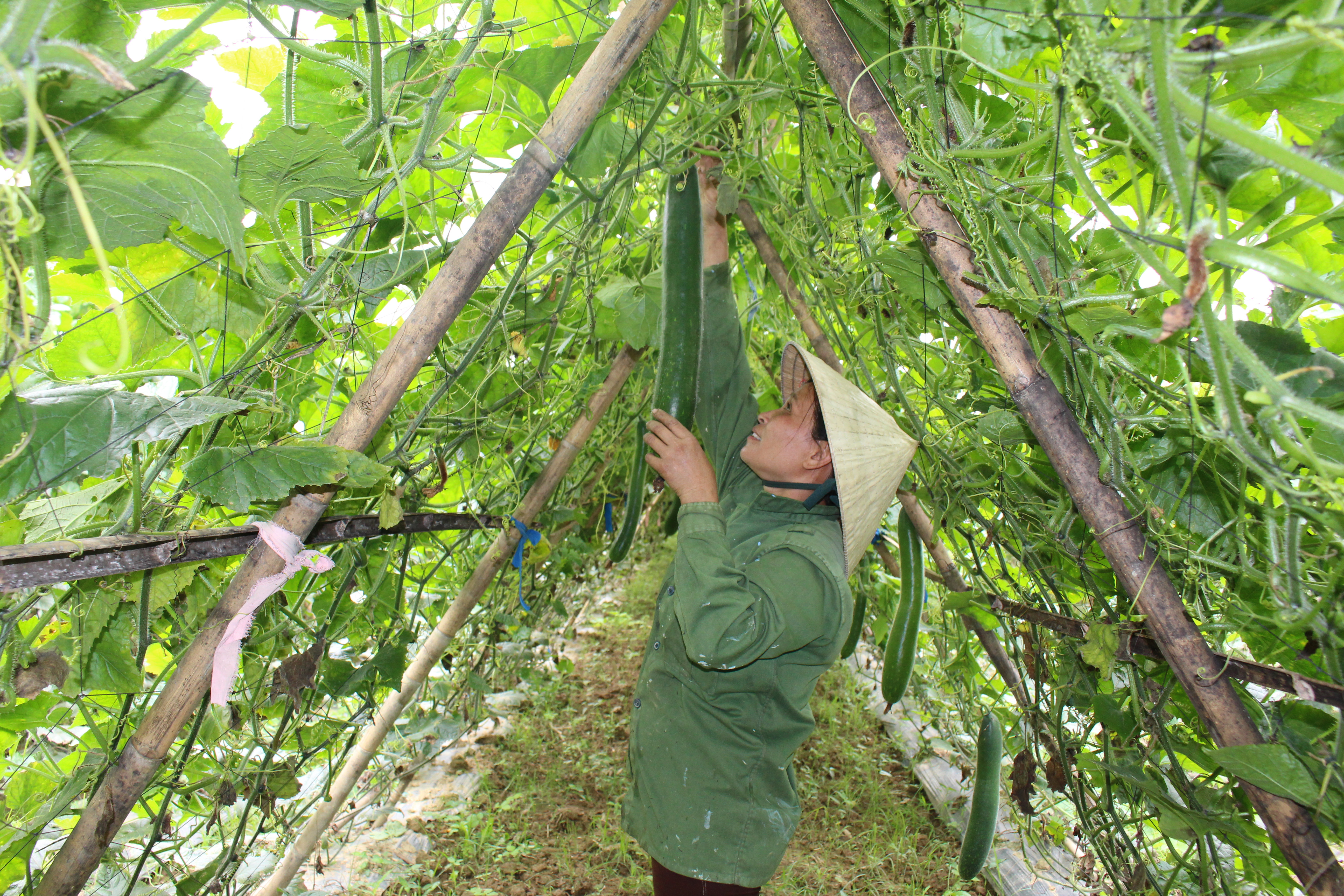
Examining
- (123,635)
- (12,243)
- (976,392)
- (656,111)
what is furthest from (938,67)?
(123,635)

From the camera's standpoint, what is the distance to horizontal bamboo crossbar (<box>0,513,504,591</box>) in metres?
0.65

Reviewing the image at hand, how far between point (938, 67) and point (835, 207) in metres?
0.57

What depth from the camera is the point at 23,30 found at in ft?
1.34

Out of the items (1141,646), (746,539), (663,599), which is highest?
(1141,646)

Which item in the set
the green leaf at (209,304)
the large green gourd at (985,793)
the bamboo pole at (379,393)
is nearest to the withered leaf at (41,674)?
the bamboo pole at (379,393)

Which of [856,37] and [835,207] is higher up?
[856,37]

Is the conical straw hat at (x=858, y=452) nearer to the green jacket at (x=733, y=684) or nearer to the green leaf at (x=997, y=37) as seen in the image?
the green jacket at (x=733, y=684)

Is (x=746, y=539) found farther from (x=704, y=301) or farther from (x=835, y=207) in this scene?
(x=835, y=207)

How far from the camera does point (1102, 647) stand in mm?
1105

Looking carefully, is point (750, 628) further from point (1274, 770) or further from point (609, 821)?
point (609, 821)

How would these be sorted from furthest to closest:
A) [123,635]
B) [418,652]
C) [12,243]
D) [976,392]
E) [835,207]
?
1. [418,652]
2. [835,207]
3. [976,392]
4. [123,635]
5. [12,243]

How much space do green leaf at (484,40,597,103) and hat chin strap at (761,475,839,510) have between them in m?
0.86

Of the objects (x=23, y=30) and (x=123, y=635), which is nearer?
(x=23, y=30)

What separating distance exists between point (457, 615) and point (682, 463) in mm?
869
